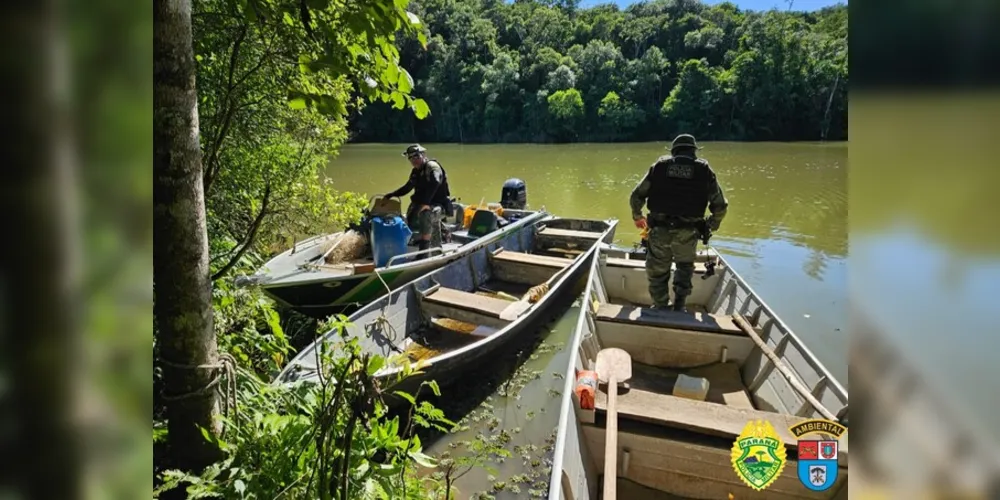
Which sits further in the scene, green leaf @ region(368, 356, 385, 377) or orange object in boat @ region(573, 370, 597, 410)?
orange object in boat @ region(573, 370, 597, 410)

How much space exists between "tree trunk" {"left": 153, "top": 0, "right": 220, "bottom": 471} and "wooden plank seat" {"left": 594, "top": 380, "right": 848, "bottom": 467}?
9.14 ft

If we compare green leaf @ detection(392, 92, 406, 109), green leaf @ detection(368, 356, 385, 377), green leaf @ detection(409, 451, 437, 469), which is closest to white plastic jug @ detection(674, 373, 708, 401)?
green leaf @ detection(409, 451, 437, 469)

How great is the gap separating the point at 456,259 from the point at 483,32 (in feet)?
233

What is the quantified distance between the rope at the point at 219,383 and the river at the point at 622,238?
123 cm

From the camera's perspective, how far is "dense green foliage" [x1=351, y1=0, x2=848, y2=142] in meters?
51.1

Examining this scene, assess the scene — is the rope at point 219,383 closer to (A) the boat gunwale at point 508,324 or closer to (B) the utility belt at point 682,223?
(A) the boat gunwale at point 508,324
